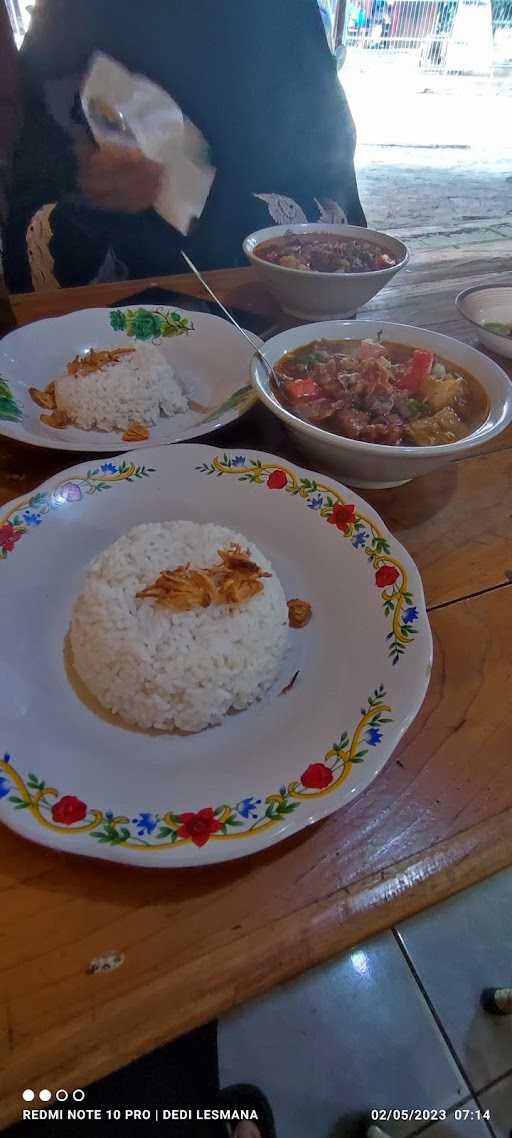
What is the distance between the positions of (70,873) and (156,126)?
2.25 m

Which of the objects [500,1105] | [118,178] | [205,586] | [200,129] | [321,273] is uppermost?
[200,129]

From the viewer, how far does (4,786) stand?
0.65 m

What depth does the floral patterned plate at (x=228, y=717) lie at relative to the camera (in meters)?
0.64

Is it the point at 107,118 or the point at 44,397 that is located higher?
the point at 107,118

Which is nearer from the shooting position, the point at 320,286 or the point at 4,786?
the point at 4,786

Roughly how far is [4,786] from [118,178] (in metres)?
2.16

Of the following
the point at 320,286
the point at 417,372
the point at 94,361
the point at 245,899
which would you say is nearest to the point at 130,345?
the point at 94,361

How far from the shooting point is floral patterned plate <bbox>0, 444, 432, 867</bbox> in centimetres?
64

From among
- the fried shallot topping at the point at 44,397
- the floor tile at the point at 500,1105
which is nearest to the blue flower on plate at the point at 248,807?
the fried shallot topping at the point at 44,397

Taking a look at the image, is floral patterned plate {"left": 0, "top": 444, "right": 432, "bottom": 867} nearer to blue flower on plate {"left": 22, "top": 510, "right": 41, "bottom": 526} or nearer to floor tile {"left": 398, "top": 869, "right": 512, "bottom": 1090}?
blue flower on plate {"left": 22, "top": 510, "right": 41, "bottom": 526}

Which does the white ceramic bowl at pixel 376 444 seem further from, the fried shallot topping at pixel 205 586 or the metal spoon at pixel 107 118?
the metal spoon at pixel 107 118

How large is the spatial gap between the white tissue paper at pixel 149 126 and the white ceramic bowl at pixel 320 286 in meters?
0.74

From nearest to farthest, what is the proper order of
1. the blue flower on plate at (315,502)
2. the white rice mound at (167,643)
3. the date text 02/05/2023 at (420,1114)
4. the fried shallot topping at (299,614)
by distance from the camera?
the white rice mound at (167,643) < the fried shallot topping at (299,614) < the blue flower on plate at (315,502) < the date text 02/05/2023 at (420,1114)

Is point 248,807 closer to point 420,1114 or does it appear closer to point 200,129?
point 420,1114
